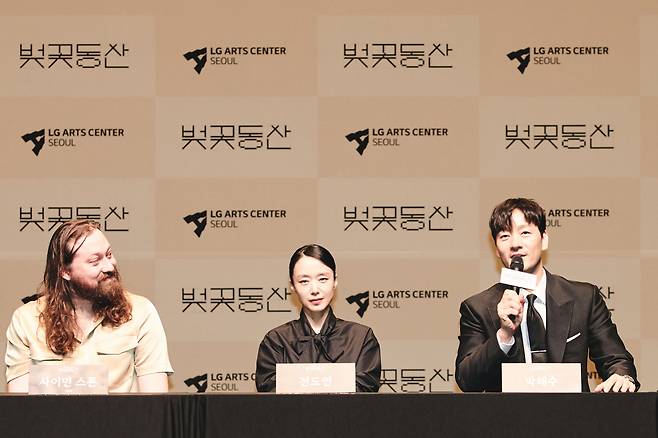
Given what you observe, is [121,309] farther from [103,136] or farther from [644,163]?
[644,163]

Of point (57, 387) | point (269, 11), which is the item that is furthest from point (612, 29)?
point (57, 387)

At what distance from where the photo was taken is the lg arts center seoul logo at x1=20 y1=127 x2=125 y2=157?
3.86m

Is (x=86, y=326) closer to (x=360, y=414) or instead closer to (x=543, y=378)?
(x=360, y=414)

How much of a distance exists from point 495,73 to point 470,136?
11.3 inches

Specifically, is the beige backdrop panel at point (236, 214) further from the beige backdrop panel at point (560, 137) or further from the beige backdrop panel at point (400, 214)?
the beige backdrop panel at point (560, 137)

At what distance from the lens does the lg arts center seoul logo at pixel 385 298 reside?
12.6 feet

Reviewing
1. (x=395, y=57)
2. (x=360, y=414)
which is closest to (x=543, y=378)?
(x=360, y=414)

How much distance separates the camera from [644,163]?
3832 millimetres

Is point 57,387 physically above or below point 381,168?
below

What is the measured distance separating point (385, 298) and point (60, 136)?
5.05 ft

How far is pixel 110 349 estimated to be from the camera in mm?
2555

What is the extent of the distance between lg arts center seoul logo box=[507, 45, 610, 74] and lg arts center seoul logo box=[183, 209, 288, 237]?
125 cm

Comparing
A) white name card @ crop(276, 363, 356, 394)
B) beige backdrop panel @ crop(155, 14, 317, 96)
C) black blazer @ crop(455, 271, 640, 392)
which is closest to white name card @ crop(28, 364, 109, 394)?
white name card @ crop(276, 363, 356, 394)

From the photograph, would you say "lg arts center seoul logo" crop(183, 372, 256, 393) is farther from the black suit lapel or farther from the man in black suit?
the black suit lapel
